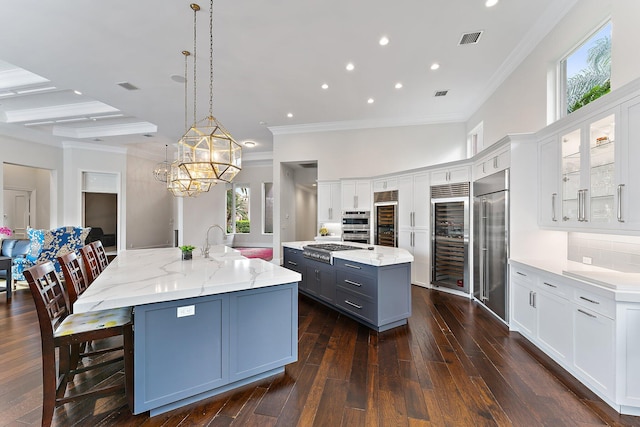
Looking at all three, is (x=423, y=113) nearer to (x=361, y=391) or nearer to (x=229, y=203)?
(x=361, y=391)

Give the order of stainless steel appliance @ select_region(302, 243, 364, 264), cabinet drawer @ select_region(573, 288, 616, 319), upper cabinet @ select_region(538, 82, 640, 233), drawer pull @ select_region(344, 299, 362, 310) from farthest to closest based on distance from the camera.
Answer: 1. stainless steel appliance @ select_region(302, 243, 364, 264)
2. drawer pull @ select_region(344, 299, 362, 310)
3. upper cabinet @ select_region(538, 82, 640, 233)
4. cabinet drawer @ select_region(573, 288, 616, 319)

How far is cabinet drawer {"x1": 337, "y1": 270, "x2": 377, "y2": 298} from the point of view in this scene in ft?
10.5

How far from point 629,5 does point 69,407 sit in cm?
514

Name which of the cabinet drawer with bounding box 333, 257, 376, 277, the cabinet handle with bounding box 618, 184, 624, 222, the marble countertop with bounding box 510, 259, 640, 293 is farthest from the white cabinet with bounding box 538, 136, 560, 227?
the cabinet drawer with bounding box 333, 257, 376, 277

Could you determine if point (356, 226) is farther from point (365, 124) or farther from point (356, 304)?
point (356, 304)

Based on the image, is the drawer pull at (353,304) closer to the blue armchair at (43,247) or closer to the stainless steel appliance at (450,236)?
the stainless steel appliance at (450,236)

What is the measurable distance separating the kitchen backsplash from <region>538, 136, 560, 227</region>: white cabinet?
308mm

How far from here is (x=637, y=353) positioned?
6.06 ft

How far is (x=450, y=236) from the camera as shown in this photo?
4832 millimetres

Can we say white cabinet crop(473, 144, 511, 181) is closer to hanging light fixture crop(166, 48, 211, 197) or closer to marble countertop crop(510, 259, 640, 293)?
marble countertop crop(510, 259, 640, 293)

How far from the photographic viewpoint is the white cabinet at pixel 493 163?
3.38m

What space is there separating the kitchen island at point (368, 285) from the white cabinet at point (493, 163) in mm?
1601

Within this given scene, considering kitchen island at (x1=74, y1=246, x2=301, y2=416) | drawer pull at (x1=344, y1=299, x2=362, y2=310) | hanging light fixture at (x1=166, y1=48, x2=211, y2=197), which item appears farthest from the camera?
hanging light fixture at (x1=166, y1=48, x2=211, y2=197)

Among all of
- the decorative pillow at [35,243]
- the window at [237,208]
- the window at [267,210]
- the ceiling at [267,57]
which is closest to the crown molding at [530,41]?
the ceiling at [267,57]
